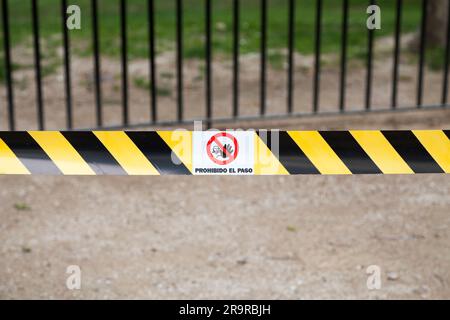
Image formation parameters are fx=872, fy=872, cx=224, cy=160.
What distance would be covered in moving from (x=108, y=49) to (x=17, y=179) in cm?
453

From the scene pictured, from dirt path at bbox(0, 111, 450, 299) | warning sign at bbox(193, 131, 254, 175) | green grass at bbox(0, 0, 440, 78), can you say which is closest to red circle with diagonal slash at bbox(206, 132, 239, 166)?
warning sign at bbox(193, 131, 254, 175)

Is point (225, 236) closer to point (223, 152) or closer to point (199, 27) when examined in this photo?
point (223, 152)

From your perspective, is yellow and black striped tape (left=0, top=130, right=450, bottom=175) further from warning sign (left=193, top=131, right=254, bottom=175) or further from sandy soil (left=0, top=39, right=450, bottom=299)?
sandy soil (left=0, top=39, right=450, bottom=299)

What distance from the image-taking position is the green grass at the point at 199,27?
1075 cm

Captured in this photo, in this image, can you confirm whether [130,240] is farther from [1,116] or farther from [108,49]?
[108,49]

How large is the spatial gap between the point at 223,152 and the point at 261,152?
0.16 metres

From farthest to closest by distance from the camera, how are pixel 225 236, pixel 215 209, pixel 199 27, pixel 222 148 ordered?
pixel 199 27
pixel 215 209
pixel 225 236
pixel 222 148

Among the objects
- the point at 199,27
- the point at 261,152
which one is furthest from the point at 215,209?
the point at 199,27

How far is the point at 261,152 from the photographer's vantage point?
3.40 meters

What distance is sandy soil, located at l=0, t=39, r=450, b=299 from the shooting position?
14.5 ft

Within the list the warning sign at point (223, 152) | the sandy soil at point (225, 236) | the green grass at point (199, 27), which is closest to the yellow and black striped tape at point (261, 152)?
the warning sign at point (223, 152)

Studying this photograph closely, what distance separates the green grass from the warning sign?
6818mm

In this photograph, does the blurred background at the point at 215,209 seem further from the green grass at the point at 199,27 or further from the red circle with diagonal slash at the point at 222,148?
the red circle with diagonal slash at the point at 222,148
